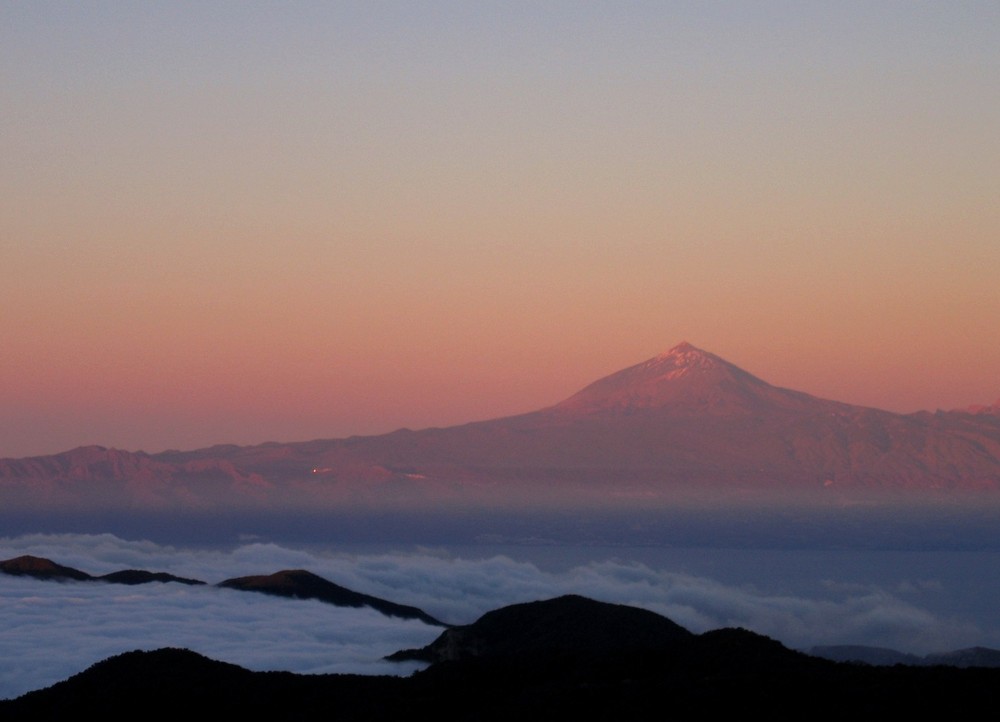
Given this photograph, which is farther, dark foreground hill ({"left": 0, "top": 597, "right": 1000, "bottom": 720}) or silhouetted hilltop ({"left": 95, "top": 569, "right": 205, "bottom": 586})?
silhouetted hilltop ({"left": 95, "top": 569, "right": 205, "bottom": 586})

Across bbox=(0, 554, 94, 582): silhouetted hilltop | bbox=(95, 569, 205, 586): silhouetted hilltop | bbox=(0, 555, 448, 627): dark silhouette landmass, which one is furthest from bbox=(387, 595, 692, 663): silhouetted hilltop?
bbox=(0, 554, 94, 582): silhouetted hilltop

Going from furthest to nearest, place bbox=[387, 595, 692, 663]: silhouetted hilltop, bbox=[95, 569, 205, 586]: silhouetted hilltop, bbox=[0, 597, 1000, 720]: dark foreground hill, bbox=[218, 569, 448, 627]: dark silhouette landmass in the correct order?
bbox=[95, 569, 205, 586]: silhouetted hilltop, bbox=[218, 569, 448, 627]: dark silhouette landmass, bbox=[387, 595, 692, 663]: silhouetted hilltop, bbox=[0, 597, 1000, 720]: dark foreground hill

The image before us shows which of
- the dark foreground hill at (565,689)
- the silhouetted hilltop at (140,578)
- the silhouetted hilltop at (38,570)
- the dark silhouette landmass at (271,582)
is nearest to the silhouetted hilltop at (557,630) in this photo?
the dark foreground hill at (565,689)

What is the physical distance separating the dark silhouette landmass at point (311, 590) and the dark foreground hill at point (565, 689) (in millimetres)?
112241

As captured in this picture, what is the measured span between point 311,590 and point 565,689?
444ft

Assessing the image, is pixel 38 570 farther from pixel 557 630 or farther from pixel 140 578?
pixel 557 630

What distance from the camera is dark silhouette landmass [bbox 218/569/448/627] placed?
563 ft

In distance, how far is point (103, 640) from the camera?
13700 centimetres

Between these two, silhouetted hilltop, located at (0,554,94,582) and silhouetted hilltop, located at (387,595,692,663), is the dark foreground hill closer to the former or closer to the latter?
silhouetted hilltop, located at (387,595,692,663)

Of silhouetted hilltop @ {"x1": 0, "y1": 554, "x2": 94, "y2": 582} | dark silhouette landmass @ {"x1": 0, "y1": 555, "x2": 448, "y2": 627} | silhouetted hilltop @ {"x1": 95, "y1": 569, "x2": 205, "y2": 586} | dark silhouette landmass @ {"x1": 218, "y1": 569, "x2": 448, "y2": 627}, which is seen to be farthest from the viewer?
silhouetted hilltop @ {"x1": 95, "y1": 569, "x2": 205, "y2": 586}

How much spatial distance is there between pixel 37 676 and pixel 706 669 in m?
85.5

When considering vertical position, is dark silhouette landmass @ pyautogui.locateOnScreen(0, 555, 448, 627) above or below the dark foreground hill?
above

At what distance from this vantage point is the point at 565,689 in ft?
139

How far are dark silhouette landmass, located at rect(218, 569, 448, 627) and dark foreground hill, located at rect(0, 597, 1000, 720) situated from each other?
11224 cm
